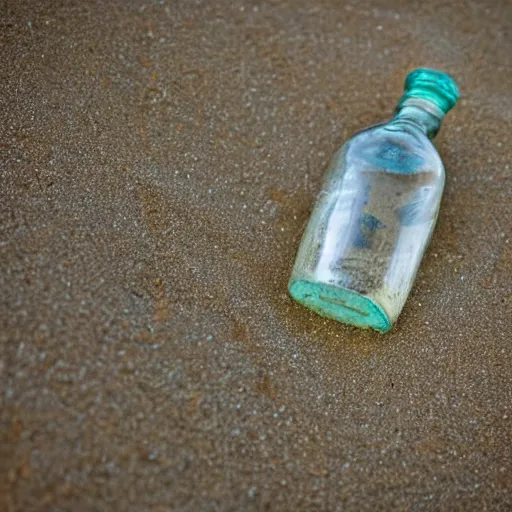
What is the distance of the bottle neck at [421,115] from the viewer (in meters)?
1.34

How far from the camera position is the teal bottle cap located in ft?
4.36

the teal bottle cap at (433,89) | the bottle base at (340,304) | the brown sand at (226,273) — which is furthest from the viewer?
the teal bottle cap at (433,89)

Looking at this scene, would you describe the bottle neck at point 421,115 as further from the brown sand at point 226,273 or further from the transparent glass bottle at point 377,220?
the brown sand at point 226,273

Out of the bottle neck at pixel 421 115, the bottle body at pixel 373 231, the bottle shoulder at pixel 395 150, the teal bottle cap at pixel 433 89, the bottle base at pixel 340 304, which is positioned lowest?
the bottle base at pixel 340 304

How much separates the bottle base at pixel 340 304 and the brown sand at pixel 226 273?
1.4 inches

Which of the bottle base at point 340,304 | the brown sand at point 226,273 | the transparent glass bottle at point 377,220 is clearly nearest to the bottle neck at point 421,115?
the transparent glass bottle at point 377,220

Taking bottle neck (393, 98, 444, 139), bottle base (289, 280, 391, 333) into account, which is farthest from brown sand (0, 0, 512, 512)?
bottle neck (393, 98, 444, 139)

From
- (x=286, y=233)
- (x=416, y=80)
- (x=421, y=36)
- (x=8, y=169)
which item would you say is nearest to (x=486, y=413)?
(x=286, y=233)

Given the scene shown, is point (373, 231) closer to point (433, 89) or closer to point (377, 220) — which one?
point (377, 220)

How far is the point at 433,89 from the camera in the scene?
133 cm

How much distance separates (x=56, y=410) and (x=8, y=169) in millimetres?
515

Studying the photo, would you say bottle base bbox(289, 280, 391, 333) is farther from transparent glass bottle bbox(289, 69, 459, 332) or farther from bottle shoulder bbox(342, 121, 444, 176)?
bottle shoulder bbox(342, 121, 444, 176)

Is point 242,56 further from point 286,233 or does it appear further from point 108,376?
point 108,376

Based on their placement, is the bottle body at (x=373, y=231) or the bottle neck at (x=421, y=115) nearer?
the bottle body at (x=373, y=231)
